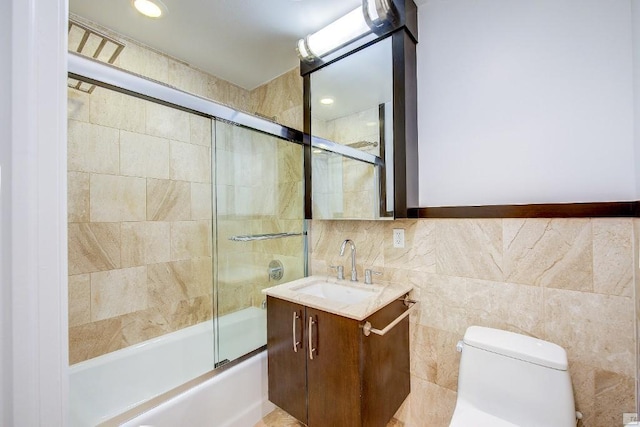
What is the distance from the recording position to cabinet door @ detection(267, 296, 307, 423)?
139 centimetres

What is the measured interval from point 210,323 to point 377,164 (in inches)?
70.3

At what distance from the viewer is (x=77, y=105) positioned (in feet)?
5.10

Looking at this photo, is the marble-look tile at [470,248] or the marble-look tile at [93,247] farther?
the marble-look tile at [93,247]

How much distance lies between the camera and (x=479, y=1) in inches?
54.1

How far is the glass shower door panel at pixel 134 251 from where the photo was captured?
5.09 ft

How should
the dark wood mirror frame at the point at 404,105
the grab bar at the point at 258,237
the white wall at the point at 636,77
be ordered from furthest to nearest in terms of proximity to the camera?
the grab bar at the point at 258,237, the dark wood mirror frame at the point at 404,105, the white wall at the point at 636,77

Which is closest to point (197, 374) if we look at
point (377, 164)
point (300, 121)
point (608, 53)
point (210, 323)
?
point (210, 323)

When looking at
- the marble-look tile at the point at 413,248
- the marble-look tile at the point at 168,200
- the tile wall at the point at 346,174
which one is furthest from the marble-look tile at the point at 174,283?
the marble-look tile at the point at 413,248

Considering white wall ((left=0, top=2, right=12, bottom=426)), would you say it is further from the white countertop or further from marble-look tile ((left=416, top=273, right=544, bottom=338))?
marble-look tile ((left=416, top=273, right=544, bottom=338))

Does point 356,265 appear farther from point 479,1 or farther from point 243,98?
point 243,98

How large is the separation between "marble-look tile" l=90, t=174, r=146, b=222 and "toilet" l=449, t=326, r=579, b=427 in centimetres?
213

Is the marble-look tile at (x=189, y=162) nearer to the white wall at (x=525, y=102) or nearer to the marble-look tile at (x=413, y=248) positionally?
the marble-look tile at (x=413, y=248)

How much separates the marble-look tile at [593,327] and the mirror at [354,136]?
85 centimetres

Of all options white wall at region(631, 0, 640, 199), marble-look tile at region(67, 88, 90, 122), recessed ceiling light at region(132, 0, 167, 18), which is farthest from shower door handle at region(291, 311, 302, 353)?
recessed ceiling light at region(132, 0, 167, 18)
